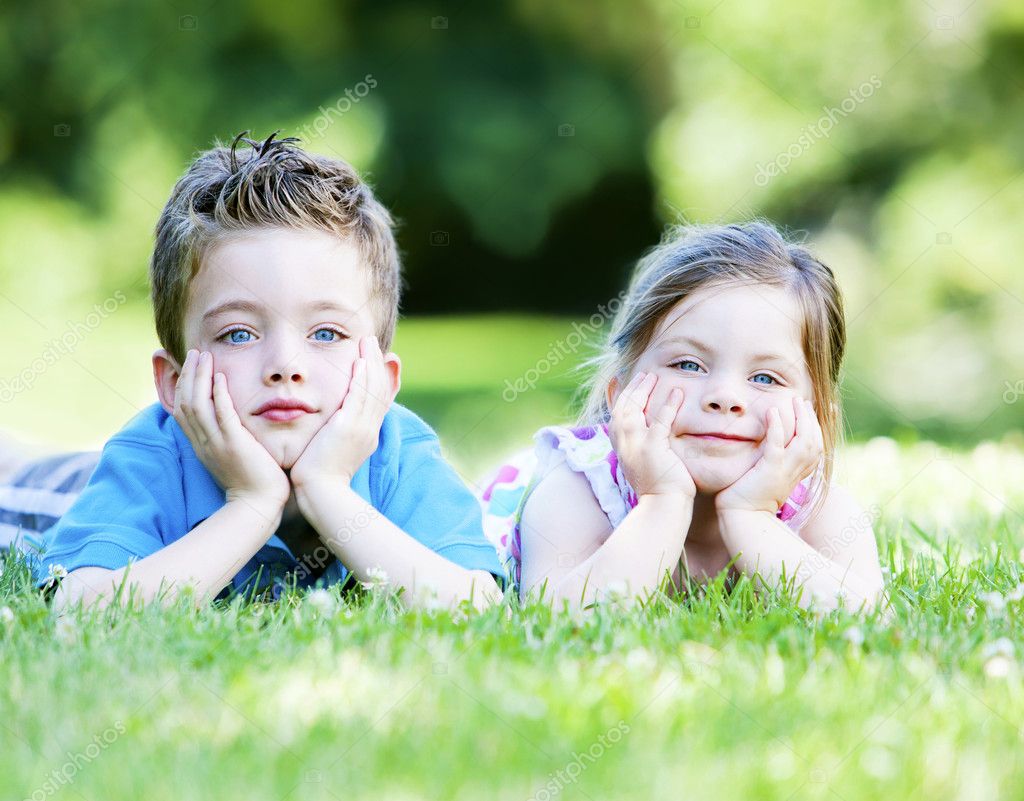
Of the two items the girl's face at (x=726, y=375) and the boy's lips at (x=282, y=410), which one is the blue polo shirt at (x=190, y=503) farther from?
the girl's face at (x=726, y=375)

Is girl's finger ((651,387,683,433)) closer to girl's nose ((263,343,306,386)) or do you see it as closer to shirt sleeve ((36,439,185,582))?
girl's nose ((263,343,306,386))

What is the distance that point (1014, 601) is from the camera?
3.27 metres

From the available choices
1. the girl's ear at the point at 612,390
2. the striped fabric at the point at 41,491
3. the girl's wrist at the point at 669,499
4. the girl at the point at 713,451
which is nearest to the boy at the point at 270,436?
the girl at the point at 713,451

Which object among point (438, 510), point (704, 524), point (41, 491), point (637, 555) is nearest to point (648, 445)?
point (637, 555)

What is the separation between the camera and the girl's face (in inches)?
136

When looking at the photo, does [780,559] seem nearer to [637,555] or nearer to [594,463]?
[637,555]

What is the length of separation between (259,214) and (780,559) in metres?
1.73

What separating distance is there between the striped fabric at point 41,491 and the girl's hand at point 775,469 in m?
2.60

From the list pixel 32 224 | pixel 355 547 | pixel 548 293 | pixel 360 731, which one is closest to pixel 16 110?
pixel 32 224

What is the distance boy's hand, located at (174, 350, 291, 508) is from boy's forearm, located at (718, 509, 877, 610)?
1247 millimetres

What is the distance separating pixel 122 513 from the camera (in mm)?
3332

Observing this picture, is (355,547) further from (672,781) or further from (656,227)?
(656,227)

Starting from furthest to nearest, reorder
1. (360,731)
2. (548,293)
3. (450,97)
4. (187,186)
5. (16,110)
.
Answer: (548,293)
(450,97)
(16,110)
(187,186)
(360,731)

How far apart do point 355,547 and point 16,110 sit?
14.5 m
